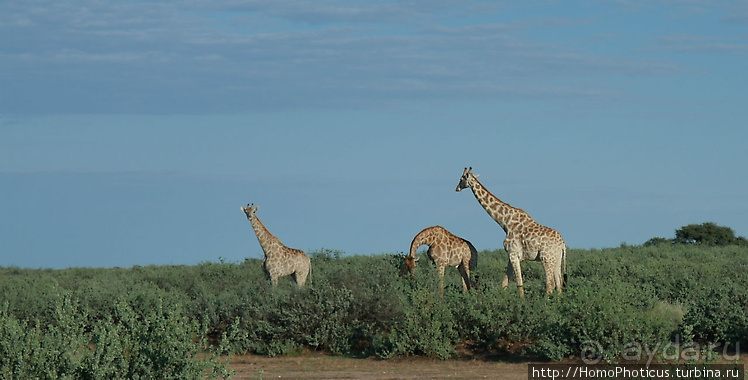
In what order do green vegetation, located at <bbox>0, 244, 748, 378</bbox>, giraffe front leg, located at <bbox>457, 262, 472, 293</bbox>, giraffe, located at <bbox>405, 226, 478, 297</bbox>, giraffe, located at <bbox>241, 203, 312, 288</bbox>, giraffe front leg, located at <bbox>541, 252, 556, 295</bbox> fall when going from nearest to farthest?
green vegetation, located at <bbox>0, 244, 748, 378</bbox> → giraffe front leg, located at <bbox>541, 252, 556, 295</bbox> → giraffe, located at <bbox>405, 226, 478, 297</bbox> → giraffe front leg, located at <bbox>457, 262, 472, 293</bbox> → giraffe, located at <bbox>241, 203, 312, 288</bbox>

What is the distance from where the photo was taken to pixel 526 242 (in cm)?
1791

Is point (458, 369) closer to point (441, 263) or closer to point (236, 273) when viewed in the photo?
point (441, 263)

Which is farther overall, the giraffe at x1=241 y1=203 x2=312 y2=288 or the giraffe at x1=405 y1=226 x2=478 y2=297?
the giraffe at x1=241 y1=203 x2=312 y2=288

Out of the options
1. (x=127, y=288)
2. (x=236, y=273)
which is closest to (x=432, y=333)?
(x=127, y=288)

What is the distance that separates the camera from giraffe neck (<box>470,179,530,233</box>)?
18391 millimetres

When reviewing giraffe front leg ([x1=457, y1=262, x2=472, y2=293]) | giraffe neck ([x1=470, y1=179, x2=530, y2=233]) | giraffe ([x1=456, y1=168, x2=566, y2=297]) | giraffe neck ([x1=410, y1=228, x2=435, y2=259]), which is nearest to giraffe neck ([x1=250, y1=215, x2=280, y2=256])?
giraffe neck ([x1=410, y1=228, x2=435, y2=259])

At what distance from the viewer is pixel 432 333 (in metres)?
14.7

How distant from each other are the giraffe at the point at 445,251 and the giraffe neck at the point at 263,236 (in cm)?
302

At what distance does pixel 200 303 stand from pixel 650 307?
8.35m

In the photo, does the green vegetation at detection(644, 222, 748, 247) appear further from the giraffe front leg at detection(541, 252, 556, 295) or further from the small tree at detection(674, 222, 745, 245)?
the giraffe front leg at detection(541, 252, 556, 295)

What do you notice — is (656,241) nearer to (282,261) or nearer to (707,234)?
(707,234)

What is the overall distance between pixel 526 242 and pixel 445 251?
6.20 ft

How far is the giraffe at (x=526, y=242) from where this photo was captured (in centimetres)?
1778

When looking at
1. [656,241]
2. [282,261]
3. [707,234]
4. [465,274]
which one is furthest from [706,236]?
[282,261]
